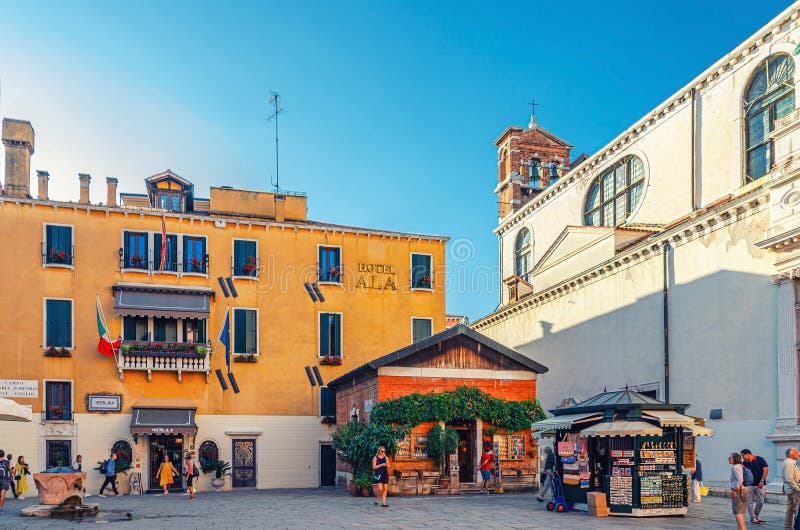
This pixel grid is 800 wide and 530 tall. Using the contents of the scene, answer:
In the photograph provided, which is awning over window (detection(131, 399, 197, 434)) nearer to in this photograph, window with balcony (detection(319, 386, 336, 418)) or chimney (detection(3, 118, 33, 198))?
window with balcony (detection(319, 386, 336, 418))

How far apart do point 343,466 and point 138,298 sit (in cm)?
983

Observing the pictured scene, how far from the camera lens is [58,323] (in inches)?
1179

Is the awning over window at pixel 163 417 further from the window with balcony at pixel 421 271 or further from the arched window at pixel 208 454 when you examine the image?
the window with balcony at pixel 421 271

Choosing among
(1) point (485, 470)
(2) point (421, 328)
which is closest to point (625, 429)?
(1) point (485, 470)

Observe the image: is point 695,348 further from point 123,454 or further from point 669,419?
point 123,454

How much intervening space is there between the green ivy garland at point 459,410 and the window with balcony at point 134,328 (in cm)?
1106

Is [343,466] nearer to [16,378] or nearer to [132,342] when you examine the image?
[132,342]

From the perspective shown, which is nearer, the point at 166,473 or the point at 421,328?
the point at 166,473

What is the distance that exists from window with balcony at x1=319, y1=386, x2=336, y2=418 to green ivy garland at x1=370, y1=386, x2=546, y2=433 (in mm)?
8467

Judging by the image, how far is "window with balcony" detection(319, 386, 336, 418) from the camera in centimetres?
3250

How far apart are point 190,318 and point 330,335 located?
5.64m

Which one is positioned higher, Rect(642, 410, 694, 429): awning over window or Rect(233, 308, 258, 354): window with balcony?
Rect(233, 308, 258, 354): window with balcony

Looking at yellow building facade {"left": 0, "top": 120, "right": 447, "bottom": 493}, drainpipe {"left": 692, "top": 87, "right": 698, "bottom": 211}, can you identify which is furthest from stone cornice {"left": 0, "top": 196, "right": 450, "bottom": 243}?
drainpipe {"left": 692, "top": 87, "right": 698, "bottom": 211}

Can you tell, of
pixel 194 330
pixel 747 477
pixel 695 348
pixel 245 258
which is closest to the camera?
pixel 747 477
